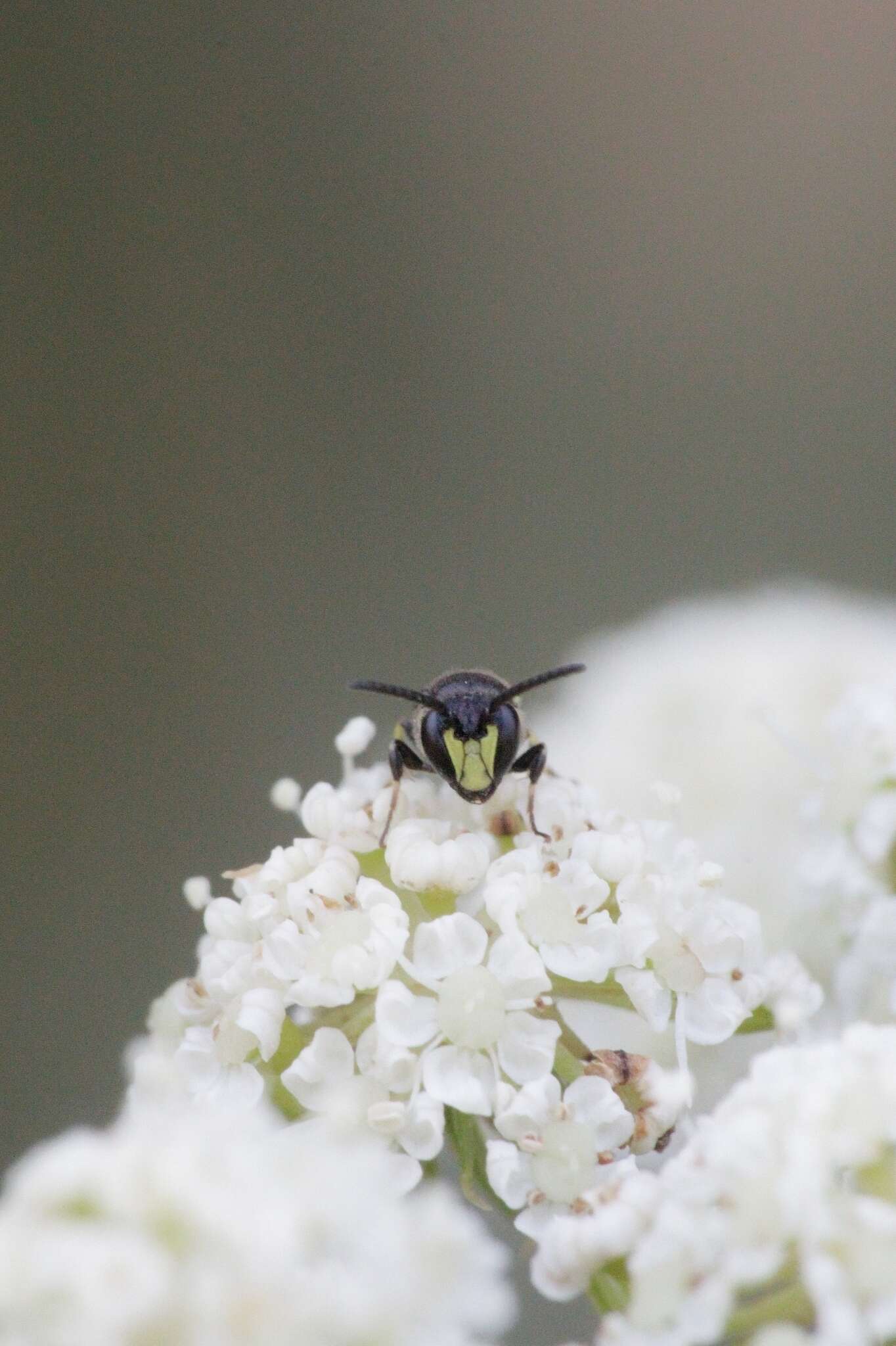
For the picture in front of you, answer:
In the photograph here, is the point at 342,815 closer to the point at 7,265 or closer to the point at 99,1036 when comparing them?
the point at 99,1036

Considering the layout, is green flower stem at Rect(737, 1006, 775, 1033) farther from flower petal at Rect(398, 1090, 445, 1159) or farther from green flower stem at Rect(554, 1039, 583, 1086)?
flower petal at Rect(398, 1090, 445, 1159)

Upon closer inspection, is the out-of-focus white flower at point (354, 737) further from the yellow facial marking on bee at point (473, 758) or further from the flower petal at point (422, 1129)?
the flower petal at point (422, 1129)

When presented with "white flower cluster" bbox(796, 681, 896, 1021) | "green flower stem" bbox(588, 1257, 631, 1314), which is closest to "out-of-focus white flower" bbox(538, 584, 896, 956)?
"white flower cluster" bbox(796, 681, 896, 1021)

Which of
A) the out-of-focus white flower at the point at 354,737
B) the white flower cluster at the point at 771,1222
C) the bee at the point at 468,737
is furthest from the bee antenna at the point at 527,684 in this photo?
the white flower cluster at the point at 771,1222

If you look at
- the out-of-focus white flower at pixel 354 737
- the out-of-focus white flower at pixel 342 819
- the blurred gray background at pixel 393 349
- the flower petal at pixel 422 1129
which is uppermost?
the blurred gray background at pixel 393 349

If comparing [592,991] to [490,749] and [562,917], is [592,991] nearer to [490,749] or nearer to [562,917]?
[562,917]
